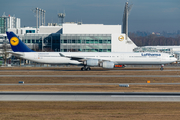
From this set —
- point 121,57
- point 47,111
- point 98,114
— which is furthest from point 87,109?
point 121,57

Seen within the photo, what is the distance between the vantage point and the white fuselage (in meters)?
64.6

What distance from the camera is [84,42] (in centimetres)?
12025

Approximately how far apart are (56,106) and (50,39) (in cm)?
11030

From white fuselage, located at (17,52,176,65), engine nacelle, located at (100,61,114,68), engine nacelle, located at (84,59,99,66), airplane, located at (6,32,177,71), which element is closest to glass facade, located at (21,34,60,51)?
airplane, located at (6,32,177,71)

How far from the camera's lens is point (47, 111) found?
73.3ft

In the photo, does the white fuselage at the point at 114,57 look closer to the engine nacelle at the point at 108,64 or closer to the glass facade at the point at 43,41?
the engine nacelle at the point at 108,64

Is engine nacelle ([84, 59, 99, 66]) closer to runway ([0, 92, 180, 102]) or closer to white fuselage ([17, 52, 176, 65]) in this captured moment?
white fuselage ([17, 52, 176, 65])

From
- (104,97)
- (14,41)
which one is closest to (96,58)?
(14,41)

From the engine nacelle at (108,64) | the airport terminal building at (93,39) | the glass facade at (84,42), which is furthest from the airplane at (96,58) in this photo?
the glass facade at (84,42)

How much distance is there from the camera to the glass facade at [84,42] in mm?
118875

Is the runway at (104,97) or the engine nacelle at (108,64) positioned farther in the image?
the engine nacelle at (108,64)

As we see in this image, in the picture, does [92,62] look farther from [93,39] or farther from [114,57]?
[93,39]

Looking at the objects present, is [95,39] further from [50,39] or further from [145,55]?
[145,55]

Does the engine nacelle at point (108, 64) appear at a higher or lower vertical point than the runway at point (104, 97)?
higher
